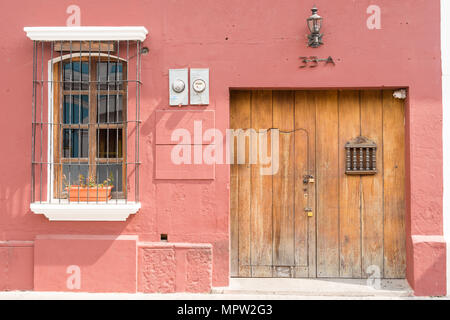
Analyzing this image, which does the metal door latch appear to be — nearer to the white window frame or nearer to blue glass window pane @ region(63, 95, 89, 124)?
the white window frame

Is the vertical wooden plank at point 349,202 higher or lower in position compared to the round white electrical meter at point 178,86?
lower

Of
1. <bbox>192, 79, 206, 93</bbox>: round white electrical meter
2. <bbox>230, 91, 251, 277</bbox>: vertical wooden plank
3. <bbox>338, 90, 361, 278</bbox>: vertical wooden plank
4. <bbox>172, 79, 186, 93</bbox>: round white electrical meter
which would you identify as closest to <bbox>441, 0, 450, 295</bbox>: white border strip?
<bbox>338, 90, 361, 278</bbox>: vertical wooden plank

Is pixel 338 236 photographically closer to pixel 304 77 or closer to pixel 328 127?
pixel 328 127

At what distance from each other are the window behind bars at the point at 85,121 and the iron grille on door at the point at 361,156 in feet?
8.19

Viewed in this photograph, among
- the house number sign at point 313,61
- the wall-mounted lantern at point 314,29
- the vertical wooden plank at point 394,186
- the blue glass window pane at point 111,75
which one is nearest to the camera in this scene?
the wall-mounted lantern at point 314,29

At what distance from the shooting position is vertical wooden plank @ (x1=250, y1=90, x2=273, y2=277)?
15.8ft

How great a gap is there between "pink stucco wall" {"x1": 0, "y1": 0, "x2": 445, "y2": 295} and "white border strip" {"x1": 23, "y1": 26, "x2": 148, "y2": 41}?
19 centimetres

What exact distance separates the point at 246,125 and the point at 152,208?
149 cm

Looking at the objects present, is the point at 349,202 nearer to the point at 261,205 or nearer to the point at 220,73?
the point at 261,205

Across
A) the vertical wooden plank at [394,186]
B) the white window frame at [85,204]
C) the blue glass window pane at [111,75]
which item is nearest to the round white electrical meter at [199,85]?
the white window frame at [85,204]

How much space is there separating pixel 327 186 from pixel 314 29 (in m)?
1.82

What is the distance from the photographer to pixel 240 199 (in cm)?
485

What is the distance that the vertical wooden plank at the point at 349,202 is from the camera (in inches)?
187

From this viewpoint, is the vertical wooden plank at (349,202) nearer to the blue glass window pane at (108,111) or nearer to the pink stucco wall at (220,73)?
the pink stucco wall at (220,73)
